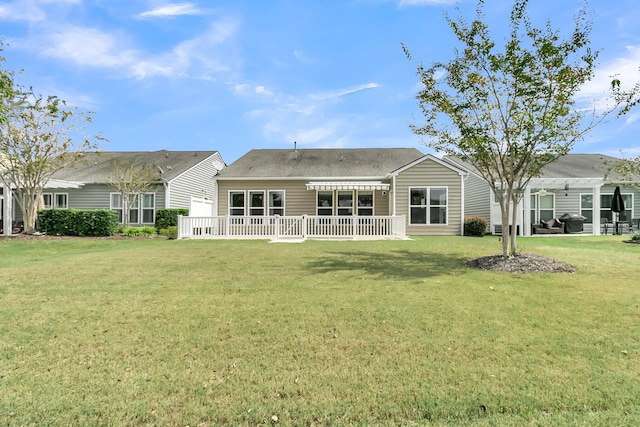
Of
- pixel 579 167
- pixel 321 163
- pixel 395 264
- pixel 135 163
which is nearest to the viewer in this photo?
pixel 395 264

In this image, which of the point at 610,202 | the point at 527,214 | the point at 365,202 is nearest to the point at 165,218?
the point at 365,202

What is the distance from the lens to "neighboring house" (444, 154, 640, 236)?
65.6 ft

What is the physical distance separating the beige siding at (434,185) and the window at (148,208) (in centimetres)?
1463

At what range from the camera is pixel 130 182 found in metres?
19.3

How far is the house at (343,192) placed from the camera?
1703cm

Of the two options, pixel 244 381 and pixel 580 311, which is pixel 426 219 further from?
pixel 244 381

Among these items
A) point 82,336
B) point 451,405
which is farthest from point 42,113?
point 451,405

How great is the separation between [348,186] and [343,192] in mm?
1668

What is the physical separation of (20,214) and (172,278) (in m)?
21.7

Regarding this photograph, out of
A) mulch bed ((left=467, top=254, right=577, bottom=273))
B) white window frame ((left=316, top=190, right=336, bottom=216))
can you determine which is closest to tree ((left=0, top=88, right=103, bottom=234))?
white window frame ((left=316, top=190, right=336, bottom=216))

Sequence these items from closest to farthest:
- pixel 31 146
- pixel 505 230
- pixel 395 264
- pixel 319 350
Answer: pixel 319 350 → pixel 395 264 → pixel 505 230 → pixel 31 146

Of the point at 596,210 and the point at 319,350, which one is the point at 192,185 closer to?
the point at 319,350

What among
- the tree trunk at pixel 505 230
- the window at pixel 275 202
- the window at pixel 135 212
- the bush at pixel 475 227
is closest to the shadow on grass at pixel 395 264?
the tree trunk at pixel 505 230

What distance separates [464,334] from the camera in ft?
13.2
